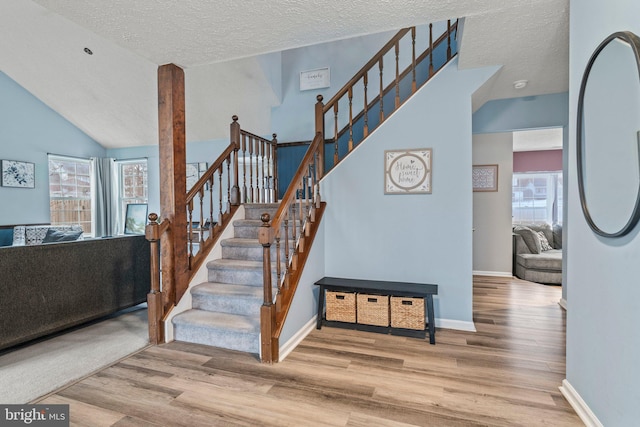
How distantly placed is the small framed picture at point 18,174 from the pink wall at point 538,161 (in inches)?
403

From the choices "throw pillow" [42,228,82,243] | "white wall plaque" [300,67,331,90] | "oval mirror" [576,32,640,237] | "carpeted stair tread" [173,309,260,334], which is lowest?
"carpeted stair tread" [173,309,260,334]

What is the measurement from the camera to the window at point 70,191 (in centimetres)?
650

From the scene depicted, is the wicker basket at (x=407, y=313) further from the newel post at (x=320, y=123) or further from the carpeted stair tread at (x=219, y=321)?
the newel post at (x=320, y=123)

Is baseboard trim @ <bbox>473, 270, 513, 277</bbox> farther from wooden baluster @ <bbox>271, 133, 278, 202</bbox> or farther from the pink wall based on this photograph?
wooden baluster @ <bbox>271, 133, 278, 202</bbox>

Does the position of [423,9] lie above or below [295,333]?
above

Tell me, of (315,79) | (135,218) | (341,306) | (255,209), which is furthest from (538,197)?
(135,218)

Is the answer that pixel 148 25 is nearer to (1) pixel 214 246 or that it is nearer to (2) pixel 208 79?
(1) pixel 214 246

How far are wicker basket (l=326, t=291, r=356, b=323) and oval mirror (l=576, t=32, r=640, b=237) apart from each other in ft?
6.30

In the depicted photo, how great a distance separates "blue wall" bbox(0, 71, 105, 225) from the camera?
573 cm

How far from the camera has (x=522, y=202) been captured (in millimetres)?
7559

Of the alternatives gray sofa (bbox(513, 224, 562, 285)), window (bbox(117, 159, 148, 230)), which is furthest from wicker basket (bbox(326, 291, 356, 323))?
window (bbox(117, 159, 148, 230))

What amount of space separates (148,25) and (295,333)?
2610 millimetres

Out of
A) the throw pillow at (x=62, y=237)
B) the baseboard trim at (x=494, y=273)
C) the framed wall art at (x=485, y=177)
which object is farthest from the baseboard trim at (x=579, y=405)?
the throw pillow at (x=62, y=237)

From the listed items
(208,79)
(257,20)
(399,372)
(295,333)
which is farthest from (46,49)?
(399,372)
